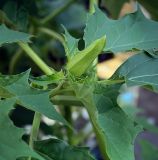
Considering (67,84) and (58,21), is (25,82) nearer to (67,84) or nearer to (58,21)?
(67,84)

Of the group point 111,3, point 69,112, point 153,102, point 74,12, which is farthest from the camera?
point 153,102

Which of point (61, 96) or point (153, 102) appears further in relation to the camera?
point (153, 102)

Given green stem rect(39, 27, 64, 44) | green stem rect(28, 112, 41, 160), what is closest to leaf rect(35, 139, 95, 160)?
green stem rect(28, 112, 41, 160)

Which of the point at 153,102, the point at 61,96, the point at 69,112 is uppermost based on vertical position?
the point at 61,96

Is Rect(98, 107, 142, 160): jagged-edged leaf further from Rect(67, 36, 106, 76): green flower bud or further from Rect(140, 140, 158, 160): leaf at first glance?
Rect(140, 140, 158, 160): leaf

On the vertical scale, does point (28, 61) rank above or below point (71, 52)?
below

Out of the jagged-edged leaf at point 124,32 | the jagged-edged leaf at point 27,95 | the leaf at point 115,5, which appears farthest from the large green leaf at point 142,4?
the jagged-edged leaf at point 27,95

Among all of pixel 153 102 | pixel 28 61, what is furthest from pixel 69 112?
pixel 153 102
